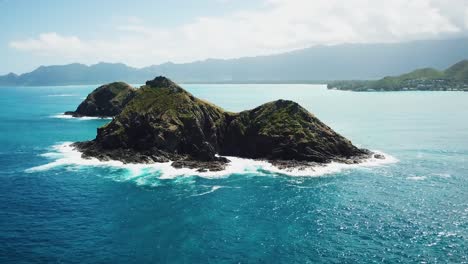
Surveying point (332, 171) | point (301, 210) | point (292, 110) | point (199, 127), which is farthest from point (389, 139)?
point (301, 210)

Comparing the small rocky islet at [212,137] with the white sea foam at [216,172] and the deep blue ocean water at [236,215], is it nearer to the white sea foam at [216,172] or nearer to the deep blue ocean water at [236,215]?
the white sea foam at [216,172]

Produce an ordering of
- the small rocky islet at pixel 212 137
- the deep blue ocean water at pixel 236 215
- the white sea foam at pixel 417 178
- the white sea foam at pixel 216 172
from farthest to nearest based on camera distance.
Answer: the small rocky islet at pixel 212 137 → the white sea foam at pixel 216 172 → the white sea foam at pixel 417 178 → the deep blue ocean water at pixel 236 215

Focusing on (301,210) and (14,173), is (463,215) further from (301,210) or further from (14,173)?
(14,173)

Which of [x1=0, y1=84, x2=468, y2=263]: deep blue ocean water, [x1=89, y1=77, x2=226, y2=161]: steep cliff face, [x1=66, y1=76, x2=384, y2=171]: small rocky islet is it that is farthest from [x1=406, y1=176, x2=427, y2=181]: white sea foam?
[x1=89, y1=77, x2=226, y2=161]: steep cliff face

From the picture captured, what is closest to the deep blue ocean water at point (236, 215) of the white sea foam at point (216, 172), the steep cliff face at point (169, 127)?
the white sea foam at point (216, 172)

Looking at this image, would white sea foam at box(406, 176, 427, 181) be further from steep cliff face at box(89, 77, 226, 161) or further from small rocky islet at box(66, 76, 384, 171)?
steep cliff face at box(89, 77, 226, 161)
